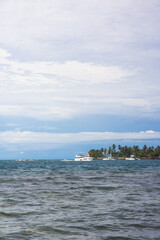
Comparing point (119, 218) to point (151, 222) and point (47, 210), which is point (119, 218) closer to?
point (151, 222)

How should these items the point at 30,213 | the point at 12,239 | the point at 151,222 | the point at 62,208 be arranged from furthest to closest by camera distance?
the point at 62,208, the point at 30,213, the point at 151,222, the point at 12,239

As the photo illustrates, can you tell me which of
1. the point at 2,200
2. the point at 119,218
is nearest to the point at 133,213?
the point at 119,218

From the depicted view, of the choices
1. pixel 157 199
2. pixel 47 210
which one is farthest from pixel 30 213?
pixel 157 199

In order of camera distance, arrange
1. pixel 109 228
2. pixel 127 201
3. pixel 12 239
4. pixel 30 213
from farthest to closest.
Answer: pixel 127 201 < pixel 30 213 < pixel 109 228 < pixel 12 239

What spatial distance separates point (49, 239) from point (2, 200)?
9.94 m

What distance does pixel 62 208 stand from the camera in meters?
17.6

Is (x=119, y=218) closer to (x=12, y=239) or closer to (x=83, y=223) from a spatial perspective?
(x=83, y=223)

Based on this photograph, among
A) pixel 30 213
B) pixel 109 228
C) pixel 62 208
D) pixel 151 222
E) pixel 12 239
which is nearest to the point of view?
pixel 12 239

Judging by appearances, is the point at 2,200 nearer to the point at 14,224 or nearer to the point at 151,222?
the point at 14,224

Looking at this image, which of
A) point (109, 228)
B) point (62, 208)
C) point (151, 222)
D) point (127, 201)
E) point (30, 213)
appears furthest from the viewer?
point (127, 201)

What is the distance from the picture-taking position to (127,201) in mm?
19969

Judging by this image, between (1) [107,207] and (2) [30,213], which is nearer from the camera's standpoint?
(2) [30,213]

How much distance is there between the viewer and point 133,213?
635 inches

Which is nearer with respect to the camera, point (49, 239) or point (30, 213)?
point (49, 239)
